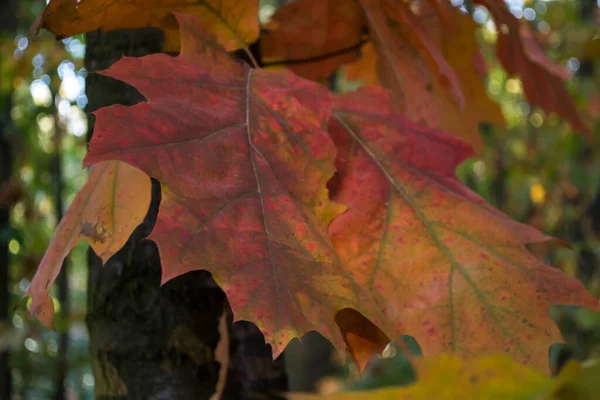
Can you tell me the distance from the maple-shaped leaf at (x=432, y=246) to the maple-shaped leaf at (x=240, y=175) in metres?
0.09

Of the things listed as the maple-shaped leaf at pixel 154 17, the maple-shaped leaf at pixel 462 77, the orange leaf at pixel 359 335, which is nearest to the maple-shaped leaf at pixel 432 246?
the orange leaf at pixel 359 335

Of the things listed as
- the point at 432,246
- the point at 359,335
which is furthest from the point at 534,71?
the point at 359,335

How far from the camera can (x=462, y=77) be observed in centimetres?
108

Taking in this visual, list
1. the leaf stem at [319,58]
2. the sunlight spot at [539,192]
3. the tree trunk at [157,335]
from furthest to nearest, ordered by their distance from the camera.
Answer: the sunlight spot at [539,192] < the leaf stem at [319,58] < the tree trunk at [157,335]

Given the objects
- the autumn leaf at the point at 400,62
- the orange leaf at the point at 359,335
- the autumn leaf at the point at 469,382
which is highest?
the autumn leaf at the point at 469,382

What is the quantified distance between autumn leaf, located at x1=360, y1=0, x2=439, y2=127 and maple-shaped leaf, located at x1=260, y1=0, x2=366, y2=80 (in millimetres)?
81

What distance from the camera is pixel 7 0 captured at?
2.83m

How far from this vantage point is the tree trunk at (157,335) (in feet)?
2.41

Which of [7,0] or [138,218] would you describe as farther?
[7,0]

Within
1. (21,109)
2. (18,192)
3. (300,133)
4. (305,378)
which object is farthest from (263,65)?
(305,378)

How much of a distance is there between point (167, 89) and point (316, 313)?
0.91ft

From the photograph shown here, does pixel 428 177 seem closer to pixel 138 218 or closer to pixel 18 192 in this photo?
pixel 138 218

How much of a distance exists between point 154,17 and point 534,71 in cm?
70

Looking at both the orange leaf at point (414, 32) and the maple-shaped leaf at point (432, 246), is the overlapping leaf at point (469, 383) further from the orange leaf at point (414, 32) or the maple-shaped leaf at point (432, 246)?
the orange leaf at point (414, 32)
